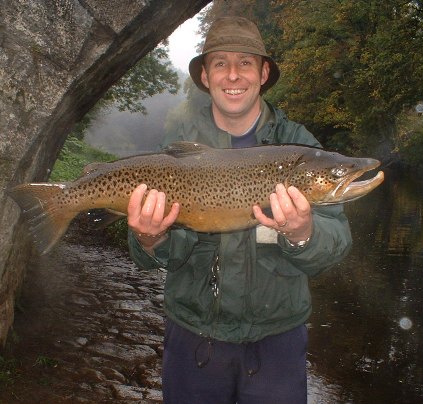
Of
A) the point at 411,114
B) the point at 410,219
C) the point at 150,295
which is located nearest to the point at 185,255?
the point at 150,295

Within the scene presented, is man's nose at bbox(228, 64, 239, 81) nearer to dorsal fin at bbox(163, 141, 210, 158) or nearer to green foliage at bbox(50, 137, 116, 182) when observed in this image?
dorsal fin at bbox(163, 141, 210, 158)

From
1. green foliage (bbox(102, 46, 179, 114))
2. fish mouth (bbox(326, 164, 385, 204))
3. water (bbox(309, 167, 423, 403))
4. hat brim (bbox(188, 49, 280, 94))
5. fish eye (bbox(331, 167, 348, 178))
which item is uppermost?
green foliage (bbox(102, 46, 179, 114))

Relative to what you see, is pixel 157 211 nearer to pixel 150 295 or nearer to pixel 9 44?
pixel 9 44

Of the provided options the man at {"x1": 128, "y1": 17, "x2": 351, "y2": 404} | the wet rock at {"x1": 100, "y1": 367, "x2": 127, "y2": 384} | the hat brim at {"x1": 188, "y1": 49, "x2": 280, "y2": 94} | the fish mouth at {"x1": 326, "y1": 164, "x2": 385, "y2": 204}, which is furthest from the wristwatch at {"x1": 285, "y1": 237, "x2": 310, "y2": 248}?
the wet rock at {"x1": 100, "y1": 367, "x2": 127, "y2": 384}

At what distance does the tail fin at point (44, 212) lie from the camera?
3.32 metres

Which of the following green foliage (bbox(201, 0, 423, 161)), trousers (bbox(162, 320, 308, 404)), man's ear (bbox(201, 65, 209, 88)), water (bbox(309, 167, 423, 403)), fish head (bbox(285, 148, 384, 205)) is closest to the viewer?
trousers (bbox(162, 320, 308, 404))

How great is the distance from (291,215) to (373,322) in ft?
17.7

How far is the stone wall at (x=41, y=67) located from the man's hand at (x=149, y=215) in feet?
6.92

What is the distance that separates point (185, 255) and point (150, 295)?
505 centimetres

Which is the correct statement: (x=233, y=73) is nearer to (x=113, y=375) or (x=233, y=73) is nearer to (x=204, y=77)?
(x=204, y=77)

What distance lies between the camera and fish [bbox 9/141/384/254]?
9.98 ft

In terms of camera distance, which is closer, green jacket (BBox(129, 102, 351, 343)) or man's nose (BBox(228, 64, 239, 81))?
green jacket (BBox(129, 102, 351, 343))

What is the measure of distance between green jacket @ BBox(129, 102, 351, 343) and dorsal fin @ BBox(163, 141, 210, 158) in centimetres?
42

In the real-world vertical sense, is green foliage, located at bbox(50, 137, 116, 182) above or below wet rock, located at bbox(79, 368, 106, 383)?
above
